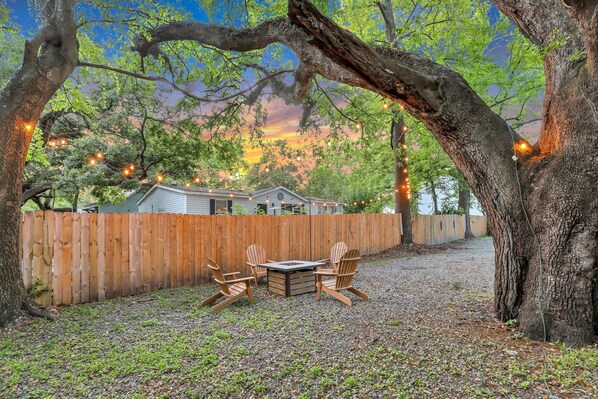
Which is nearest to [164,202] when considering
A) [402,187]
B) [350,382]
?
[402,187]

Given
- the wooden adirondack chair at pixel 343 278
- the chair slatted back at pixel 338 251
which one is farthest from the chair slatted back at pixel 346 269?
the chair slatted back at pixel 338 251

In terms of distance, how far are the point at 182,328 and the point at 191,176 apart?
12034 mm

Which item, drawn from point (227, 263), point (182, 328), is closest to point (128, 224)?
point (227, 263)

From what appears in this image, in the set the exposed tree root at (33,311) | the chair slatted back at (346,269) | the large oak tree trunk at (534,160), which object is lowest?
the exposed tree root at (33,311)

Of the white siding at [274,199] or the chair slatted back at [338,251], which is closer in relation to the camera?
the chair slatted back at [338,251]

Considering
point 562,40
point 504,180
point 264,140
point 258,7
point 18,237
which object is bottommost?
point 18,237

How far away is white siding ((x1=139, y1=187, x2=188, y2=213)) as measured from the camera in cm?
1727

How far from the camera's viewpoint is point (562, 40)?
3.10 m

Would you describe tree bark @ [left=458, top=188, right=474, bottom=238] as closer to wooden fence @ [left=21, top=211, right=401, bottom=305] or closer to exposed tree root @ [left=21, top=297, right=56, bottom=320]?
wooden fence @ [left=21, top=211, right=401, bottom=305]

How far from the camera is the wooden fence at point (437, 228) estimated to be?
46.9 ft

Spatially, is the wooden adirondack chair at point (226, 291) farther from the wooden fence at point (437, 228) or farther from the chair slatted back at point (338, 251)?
the wooden fence at point (437, 228)

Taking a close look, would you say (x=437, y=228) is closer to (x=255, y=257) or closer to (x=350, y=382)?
(x=255, y=257)

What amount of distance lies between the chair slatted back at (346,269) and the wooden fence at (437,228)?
945 centimetres

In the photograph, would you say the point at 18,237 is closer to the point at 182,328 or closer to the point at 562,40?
the point at 182,328
